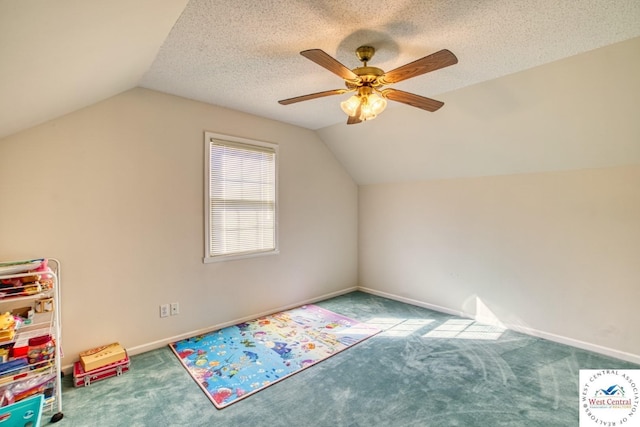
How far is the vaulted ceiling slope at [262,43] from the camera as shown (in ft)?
4.28

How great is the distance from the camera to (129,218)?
8.57 feet

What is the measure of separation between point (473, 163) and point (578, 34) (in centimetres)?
160

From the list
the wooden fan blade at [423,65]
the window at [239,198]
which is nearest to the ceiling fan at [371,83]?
the wooden fan blade at [423,65]

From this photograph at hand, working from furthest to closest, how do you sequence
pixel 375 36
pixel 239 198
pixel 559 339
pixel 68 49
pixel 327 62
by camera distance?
1. pixel 239 198
2. pixel 559 339
3. pixel 375 36
4. pixel 327 62
5. pixel 68 49

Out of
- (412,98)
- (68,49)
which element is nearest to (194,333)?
(68,49)

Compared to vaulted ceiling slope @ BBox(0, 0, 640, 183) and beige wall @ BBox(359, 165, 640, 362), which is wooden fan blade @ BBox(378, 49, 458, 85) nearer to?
vaulted ceiling slope @ BBox(0, 0, 640, 183)

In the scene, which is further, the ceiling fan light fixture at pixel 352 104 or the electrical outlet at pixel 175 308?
the electrical outlet at pixel 175 308

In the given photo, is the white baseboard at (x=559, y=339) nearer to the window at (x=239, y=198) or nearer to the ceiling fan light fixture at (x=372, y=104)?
the window at (x=239, y=198)

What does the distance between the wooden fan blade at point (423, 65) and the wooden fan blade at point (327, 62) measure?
0.22 m

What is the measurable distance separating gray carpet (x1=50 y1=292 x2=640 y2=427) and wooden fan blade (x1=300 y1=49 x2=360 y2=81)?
2.17m

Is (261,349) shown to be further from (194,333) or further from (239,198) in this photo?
(239,198)

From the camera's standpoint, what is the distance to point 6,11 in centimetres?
89

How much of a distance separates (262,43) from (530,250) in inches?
128

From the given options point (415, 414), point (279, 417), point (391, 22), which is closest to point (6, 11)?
point (391, 22)
